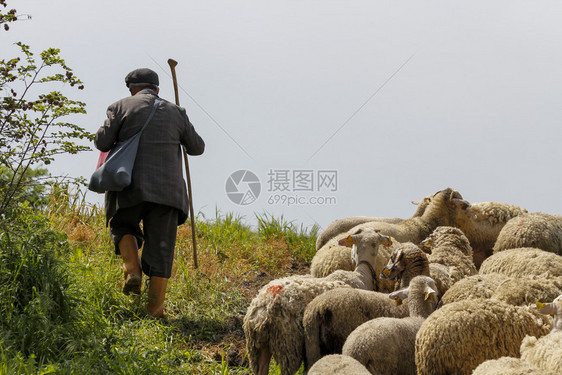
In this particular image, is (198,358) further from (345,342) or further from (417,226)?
(417,226)

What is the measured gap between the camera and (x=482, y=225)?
32.9 feet

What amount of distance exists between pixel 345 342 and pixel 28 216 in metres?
3.83

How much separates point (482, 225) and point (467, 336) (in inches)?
224

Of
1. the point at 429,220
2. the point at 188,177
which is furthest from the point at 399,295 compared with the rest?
the point at 429,220

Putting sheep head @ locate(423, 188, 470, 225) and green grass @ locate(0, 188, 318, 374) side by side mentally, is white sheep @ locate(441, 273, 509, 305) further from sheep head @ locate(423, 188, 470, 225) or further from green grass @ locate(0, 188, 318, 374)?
sheep head @ locate(423, 188, 470, 225)

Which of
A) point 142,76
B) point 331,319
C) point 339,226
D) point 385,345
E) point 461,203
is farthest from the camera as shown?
point 339,226

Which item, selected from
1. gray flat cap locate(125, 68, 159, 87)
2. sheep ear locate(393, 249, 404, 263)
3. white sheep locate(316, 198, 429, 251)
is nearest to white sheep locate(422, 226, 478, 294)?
sheep ear locate(393, 249, 404, 263)

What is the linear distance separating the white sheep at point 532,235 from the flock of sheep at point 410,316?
3.11 feet

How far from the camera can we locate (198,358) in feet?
22.1

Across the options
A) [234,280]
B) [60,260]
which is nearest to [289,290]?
[60,260]

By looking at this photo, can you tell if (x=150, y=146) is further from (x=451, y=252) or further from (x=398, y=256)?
(x=451, y=252)

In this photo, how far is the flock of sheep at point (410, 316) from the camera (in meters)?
4.65

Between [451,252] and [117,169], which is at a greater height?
[117,169]

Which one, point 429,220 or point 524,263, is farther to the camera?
point 429,220
